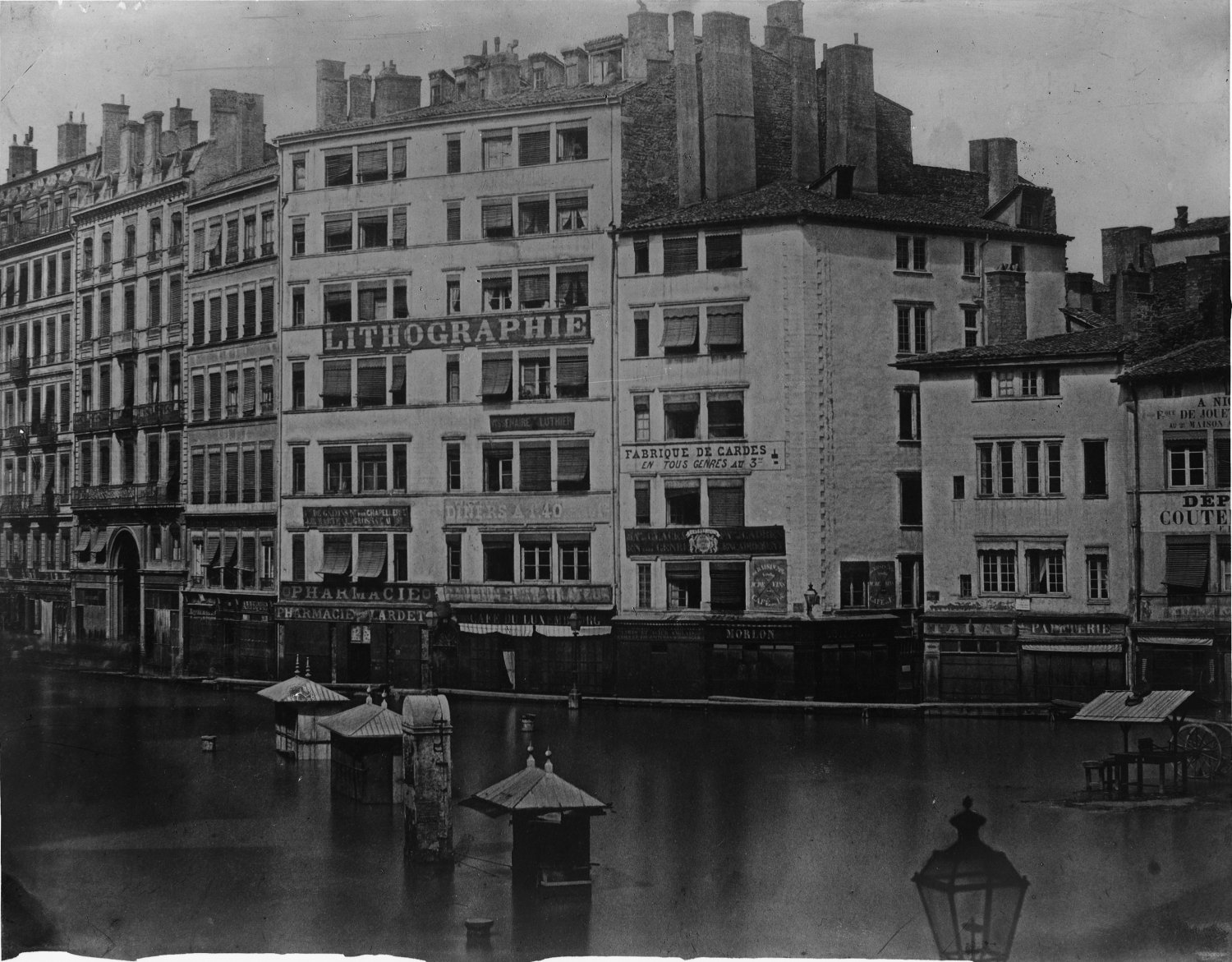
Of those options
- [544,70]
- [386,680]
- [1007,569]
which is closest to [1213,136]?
[1007,569]

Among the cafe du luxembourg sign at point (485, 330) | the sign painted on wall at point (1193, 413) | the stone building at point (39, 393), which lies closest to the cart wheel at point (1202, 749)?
the sign painted on wall at point (1193, 413)

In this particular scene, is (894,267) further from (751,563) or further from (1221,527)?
(1221,527)

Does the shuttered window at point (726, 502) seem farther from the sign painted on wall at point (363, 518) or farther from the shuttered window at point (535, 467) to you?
the sign painted on wall at point (363, 518)

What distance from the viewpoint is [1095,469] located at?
15406 mm

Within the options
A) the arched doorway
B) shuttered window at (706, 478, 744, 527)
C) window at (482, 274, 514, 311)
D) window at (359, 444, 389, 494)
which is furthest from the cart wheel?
the arched doorway

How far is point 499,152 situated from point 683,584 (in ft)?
18.5

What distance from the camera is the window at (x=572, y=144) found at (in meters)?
16.7

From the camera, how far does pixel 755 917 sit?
42.5 ft

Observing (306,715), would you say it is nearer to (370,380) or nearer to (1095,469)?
(370,380)

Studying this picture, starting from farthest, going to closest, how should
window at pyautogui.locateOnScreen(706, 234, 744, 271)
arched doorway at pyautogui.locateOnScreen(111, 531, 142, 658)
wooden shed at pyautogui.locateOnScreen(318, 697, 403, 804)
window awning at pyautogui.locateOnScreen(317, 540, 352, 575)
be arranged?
1. arched doorway at pyautogui.locateOnScreen(111, 531, 142, 658)
2. window at pyautogui.locateOnScreen(706, 234, 744, 271)
3. window awning at pyautogui.locateOnScreen(317, 540, 352, 575)
4. wooden shed at pyautogui.locateOnScreen(318, 697, 403, 804)

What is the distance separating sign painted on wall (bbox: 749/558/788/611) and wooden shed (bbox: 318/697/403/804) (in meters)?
4.73

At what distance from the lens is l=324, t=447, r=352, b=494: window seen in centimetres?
1764

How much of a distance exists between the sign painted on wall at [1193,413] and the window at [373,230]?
9117 mm

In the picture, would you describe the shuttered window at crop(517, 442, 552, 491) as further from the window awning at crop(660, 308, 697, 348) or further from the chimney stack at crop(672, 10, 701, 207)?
the chimney stack at crop(672, 10, 701, 207)
